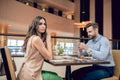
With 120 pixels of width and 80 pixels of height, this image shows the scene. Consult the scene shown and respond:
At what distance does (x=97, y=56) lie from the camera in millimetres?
2555

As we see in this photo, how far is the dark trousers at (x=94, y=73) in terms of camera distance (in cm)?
257

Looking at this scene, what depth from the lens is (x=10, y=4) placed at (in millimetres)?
9875

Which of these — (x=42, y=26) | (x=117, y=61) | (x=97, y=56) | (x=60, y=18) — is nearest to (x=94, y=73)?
(x=97, y=56)

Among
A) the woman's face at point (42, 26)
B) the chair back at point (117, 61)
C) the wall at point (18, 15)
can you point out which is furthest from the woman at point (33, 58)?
the wall at point (18, 15)

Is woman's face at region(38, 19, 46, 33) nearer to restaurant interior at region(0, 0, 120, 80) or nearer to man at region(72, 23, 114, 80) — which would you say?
man at region(72, 23, 114, 80)

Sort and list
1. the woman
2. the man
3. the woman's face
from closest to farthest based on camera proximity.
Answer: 1. the woman
2. the woman's face
3. the man

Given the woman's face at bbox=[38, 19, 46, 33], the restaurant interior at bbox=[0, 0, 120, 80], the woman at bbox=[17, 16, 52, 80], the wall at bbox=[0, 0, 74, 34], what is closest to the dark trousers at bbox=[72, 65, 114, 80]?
the woman at bbox=[17, 16, 52, 80]

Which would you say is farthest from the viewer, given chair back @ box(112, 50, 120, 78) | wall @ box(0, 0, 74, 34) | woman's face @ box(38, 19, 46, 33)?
wall @ box(0, 0, 74, 34)

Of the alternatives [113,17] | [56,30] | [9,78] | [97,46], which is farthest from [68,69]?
[56,30]

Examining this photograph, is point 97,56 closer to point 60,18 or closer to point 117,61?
point 117,61

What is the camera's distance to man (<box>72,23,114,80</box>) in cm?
256

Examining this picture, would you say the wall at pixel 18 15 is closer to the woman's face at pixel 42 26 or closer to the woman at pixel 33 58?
the woman's face at pixel 42 26

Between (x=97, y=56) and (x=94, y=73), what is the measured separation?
0.22 meters

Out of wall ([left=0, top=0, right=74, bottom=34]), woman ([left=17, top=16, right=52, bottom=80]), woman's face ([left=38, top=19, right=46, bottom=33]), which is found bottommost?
woman ([left=17, top=16, right=52, bottom=80])
